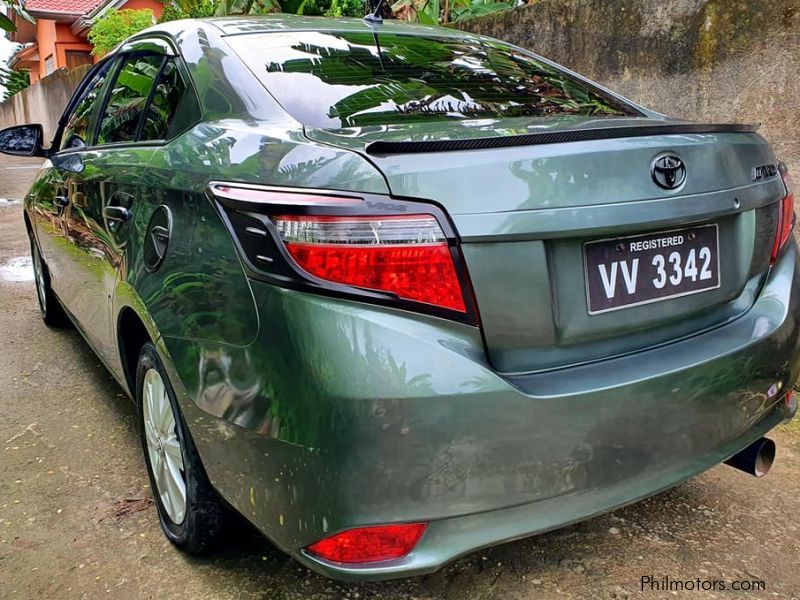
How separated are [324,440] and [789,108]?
3.03m

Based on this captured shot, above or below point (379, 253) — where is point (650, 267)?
below

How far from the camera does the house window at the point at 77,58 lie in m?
25.6

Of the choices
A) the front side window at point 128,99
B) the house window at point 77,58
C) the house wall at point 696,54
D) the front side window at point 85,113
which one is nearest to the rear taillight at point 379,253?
the front side window at point 128,99

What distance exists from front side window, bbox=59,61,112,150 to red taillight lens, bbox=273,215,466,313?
2174mm

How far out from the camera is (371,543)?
1524 mm

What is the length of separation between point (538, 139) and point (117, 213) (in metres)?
1.41

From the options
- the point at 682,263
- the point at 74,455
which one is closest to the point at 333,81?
the point at 682,263

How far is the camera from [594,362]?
1645 millimetres

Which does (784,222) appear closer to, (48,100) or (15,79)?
(48,100)

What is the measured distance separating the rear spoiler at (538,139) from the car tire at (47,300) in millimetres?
3361

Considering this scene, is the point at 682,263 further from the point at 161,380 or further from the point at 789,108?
the point at 789,108

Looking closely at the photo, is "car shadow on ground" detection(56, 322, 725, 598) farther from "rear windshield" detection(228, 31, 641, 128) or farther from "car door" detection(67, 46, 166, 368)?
"rear windshield" detection(228, 31, 641, 128)

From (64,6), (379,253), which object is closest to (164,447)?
(379,253)

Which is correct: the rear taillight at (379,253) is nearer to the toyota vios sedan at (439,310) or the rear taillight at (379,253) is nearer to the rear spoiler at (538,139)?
the toyota vios sedan at (439,310)
